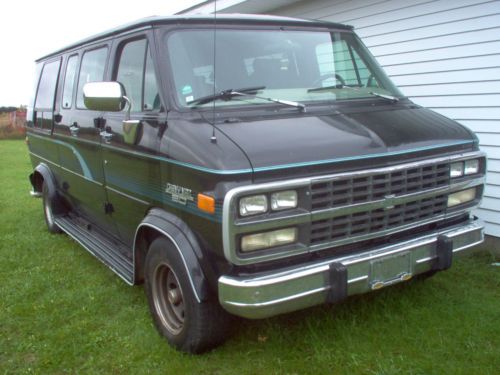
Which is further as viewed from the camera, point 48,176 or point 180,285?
point 48,176

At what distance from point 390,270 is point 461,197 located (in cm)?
94

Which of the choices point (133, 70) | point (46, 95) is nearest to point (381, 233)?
point (133, 70)

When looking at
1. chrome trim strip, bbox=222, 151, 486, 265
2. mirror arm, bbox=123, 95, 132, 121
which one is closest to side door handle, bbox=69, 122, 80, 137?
mirror arm, bbox=123, 95, 132, 121

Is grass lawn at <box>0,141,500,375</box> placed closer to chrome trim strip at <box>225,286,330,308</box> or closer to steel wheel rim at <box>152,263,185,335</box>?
steel wheel rim at <box>152,263,185,335</box>

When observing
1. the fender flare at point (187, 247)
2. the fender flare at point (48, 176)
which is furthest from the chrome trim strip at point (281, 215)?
the fender flare at point (48, 176)

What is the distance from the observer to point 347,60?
14.2ft

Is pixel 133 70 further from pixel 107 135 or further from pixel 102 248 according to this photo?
pixel 102 248

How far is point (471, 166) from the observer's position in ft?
11.7

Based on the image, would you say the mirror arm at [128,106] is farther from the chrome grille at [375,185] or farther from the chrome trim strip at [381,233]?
the chrome trim strip at [381,233]

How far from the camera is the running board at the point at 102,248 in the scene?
3.97m

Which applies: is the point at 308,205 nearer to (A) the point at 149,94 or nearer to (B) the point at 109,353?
(A) the point at 149,94

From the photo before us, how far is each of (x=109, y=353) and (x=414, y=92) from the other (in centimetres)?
452

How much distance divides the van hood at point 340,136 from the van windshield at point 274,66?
0.36 m

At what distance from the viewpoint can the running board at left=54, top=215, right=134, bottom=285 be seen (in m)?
3.97
